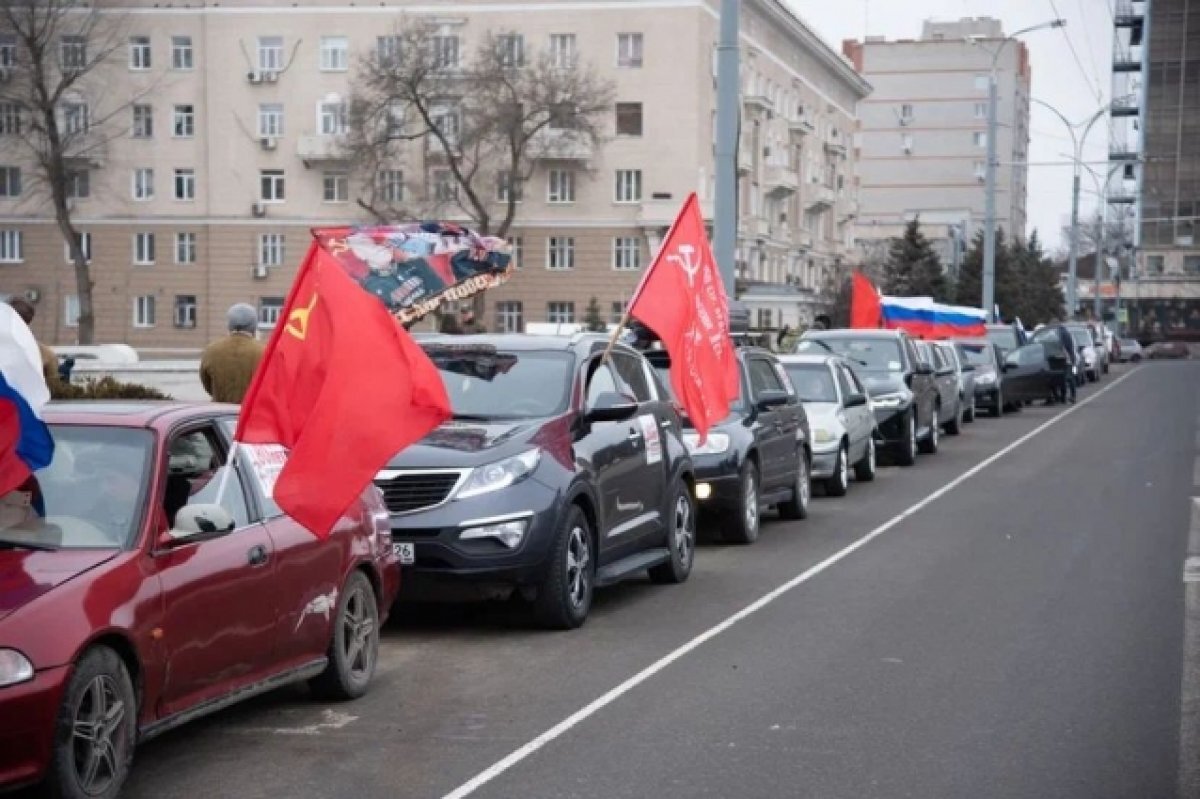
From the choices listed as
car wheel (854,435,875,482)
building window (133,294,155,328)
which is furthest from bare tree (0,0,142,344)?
car wheel (854,435,875,482)

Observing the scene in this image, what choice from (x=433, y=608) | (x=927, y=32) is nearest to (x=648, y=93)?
(x=433, y=608)

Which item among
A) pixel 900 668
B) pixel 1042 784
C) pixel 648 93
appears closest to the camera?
pixel 1042 784

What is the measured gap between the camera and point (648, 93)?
231 feet

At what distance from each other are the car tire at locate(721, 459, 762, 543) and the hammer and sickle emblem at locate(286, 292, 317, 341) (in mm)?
7864

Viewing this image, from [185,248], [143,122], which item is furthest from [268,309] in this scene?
[143,122]

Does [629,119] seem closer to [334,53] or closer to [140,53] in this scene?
[334,53]

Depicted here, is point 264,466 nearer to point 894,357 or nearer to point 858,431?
point 858,431

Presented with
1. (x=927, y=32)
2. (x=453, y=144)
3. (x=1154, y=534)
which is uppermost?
(x=927, y=32)

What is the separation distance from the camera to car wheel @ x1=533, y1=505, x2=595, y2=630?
438 inches

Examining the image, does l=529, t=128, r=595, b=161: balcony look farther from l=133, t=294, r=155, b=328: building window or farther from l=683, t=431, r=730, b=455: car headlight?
l=683, t=431, r=730, b=455: car headlight

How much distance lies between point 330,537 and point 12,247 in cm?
7131

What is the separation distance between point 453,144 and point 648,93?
293 inches

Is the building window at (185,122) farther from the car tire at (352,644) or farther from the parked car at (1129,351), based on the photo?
the car tire at (352,644)

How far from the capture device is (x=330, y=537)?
354 inches
